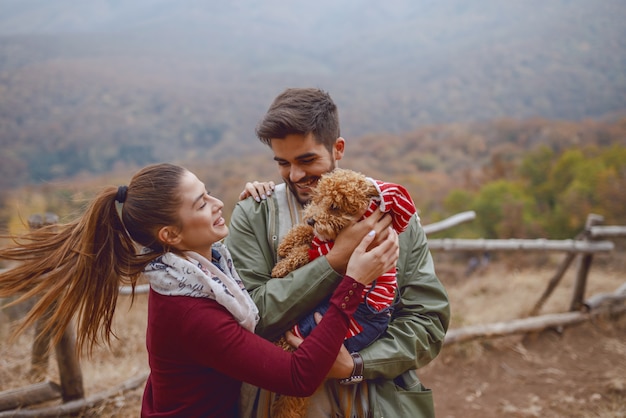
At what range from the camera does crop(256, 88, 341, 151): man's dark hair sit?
190 cm

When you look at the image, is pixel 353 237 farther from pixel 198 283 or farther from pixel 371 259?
pixel 198 283

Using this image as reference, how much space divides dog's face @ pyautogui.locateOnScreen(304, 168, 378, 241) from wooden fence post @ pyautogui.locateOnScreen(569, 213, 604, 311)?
533 centimetres

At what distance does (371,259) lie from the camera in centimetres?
152

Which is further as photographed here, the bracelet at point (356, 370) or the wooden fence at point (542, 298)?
the wooden fence at point (542, 298)

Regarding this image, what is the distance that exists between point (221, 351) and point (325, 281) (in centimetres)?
47

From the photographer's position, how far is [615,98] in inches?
1212

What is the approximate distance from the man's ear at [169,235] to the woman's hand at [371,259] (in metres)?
0.64

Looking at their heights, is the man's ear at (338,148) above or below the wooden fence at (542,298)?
above

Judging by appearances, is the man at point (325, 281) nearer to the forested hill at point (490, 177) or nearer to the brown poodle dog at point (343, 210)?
the brown poodle dog at point (343, 210)

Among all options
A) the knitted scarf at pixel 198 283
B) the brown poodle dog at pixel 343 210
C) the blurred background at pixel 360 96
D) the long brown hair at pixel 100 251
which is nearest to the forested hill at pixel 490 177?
the blurred background at pixel 360 96

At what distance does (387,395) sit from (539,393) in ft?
11.6

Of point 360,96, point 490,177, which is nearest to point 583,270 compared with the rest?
point 490,177

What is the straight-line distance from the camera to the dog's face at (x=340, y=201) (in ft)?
5.40

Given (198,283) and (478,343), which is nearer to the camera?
(198,283)
